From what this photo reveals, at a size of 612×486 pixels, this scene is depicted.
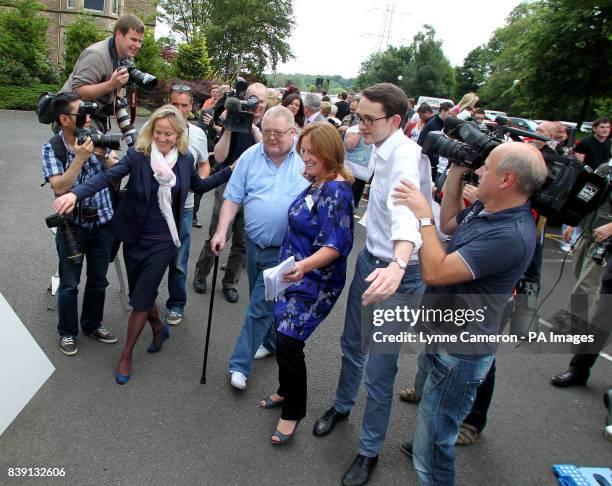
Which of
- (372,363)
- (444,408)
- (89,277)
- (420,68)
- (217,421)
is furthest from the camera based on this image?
(420,68)

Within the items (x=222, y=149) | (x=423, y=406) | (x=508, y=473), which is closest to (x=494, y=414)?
(x=508, y=473)

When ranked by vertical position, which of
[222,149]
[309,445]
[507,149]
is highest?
[507,149]

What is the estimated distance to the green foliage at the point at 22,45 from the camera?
57.4ft

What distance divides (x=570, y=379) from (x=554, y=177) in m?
2.52

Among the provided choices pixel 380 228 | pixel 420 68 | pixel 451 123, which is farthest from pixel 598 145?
pixel 420 68

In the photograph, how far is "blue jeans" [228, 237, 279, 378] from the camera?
10.8 ft

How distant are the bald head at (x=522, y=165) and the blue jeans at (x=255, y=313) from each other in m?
1.68

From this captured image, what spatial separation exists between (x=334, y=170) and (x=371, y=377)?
3.81 ft

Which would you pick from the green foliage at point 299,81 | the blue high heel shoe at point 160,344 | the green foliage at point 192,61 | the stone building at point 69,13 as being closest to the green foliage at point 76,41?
the green foliage at point 192,61

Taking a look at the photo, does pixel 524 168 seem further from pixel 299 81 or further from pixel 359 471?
pixel 299 81

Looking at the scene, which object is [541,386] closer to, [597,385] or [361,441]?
[597,385]

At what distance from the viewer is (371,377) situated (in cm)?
261

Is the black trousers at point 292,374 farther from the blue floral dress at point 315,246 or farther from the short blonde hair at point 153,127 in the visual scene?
the short blonde hair at point 153,127

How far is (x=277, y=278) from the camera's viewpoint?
8.23ft
